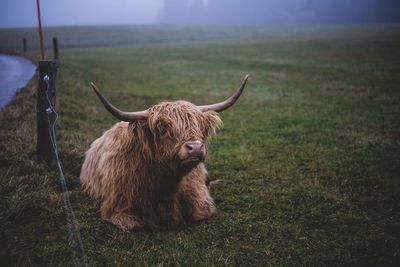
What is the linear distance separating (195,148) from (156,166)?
0.81 metres

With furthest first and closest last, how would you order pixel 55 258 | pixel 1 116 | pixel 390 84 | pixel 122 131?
1. pixel 390 84
2. pixel 1 116
3. pixel 122 131
4. pixel 55 258

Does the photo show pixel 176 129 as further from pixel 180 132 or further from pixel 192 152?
pixel 192 152

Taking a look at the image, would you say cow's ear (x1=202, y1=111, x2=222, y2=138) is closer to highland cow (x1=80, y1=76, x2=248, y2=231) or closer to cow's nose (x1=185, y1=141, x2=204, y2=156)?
highland cow (x1=80, y1=76, x2=248, y2=231)

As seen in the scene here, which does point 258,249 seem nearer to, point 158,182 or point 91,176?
point 158,182

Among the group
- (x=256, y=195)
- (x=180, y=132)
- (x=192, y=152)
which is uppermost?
(x=180, y=132)

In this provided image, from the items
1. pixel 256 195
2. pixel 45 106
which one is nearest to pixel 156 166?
pixel 256 195

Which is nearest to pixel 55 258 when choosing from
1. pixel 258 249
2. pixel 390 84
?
pixel 258 249

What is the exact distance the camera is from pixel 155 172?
3.80 m

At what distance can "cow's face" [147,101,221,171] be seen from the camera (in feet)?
10.5

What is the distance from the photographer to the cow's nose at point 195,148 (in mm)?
3148

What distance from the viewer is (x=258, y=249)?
3604 mm

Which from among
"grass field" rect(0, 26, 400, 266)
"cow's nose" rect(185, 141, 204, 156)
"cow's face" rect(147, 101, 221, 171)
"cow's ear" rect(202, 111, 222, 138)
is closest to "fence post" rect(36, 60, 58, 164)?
"grass field" rect(0, 26, 400, 266)

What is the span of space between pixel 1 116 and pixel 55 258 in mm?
4942

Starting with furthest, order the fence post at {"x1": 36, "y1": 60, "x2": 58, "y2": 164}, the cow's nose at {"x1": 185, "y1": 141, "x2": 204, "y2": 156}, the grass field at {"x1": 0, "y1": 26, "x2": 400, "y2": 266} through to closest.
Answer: the fence post at {"x1": 36, "y1": 60, "x2": 58, "y2": 164} → the grass field at {"x1": 0, "y1": 26, "x2": 400, "y2": 266} → the cow's nose at {"x1": 185, "y1": 141, "x2": 204, "y2": 156}
